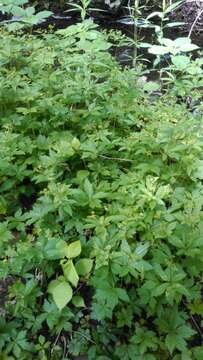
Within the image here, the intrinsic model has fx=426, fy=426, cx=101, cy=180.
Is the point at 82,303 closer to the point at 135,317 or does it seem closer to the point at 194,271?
the point at 135,317

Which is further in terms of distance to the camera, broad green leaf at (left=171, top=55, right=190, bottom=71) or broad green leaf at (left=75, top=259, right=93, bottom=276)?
broad green leaf at (left=171, top=55, right=190, bottom=71)

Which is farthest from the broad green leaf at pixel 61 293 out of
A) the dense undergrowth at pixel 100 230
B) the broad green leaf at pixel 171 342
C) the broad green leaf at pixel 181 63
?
the broad green leaf at pixel 181 63

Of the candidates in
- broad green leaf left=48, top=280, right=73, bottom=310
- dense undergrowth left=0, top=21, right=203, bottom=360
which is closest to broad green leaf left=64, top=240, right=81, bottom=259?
dense undergrowth left=0, top=21, right=203, bottom=360

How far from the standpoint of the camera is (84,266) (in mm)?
2037

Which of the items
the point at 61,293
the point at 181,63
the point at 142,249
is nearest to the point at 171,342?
the point at 142,249

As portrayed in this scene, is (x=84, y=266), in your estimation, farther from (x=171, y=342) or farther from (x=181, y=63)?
(x=181, y=63)

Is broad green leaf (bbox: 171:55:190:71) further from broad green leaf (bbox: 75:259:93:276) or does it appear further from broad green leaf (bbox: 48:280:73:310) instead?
broad green leaf (bbox: 48:280:73:310)

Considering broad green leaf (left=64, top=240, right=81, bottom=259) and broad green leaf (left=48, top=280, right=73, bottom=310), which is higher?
broad green leaf (left=64, top=240, right=81, bottom=259)

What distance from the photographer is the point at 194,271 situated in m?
2.01

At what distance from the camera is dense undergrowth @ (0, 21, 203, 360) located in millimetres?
1974

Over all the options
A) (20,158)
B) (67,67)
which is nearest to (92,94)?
(67,67)

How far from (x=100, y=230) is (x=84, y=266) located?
0.19 meters

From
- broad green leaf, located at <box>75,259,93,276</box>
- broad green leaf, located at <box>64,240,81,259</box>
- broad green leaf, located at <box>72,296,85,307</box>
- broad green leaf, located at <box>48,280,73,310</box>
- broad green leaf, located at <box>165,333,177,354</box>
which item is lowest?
broad green leaf, located at <box>165,333,177,354</box>

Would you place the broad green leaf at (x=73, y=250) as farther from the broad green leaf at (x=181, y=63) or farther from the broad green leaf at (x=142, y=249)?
the broad green leaf at (x=181, y=63)
